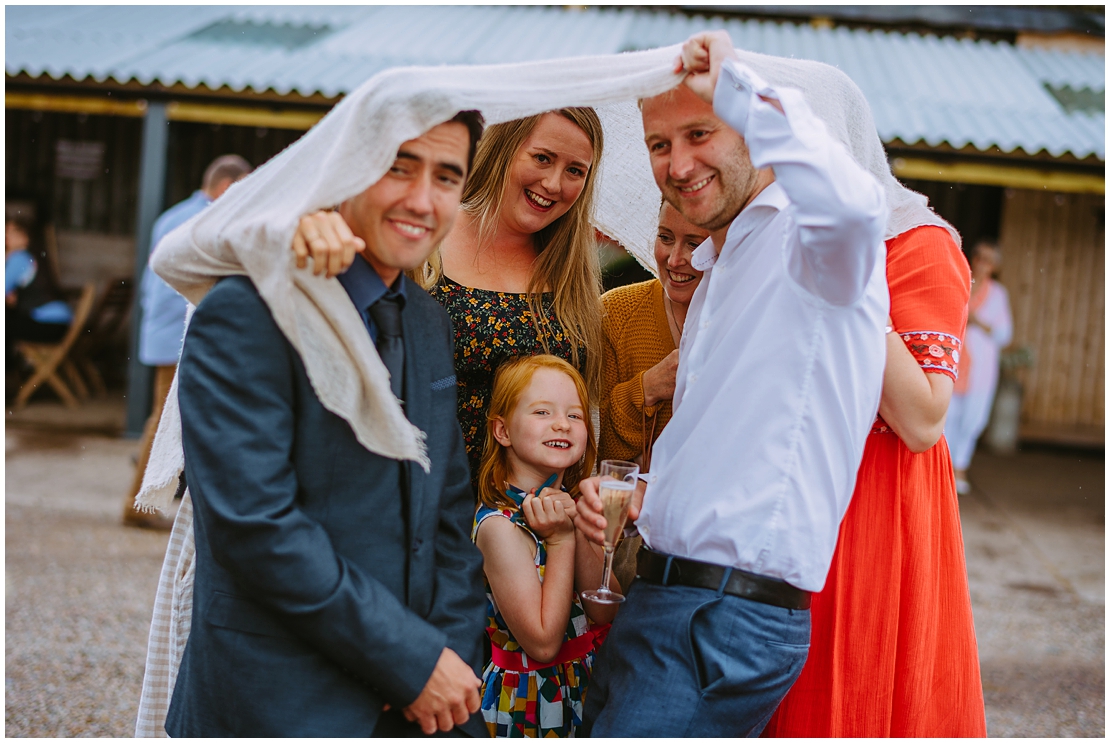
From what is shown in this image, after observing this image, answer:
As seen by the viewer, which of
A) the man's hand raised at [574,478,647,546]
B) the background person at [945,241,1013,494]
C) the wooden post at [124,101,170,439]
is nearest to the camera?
the man's hand raised at [574,478,647,546]

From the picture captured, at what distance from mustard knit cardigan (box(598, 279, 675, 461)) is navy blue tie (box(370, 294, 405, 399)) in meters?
0.87

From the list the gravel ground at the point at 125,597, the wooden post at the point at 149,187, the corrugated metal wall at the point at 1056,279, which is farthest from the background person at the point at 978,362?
the wooden post at the point at 149,187

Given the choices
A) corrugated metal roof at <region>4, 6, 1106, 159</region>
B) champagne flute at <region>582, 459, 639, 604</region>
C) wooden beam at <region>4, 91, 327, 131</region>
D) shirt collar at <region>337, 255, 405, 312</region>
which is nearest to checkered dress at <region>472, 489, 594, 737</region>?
champagne flute at <region>582, 459, 639, 604</region>

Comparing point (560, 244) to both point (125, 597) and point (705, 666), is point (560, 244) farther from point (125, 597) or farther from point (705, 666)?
point (125, 597)

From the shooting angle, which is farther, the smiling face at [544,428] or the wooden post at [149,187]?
the wooden post at [149,187]

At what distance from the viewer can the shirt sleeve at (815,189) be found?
65.4 inches

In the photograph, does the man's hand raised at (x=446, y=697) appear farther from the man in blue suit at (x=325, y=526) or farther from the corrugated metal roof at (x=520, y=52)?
the corrugated metal roof at (x=520, y=52)

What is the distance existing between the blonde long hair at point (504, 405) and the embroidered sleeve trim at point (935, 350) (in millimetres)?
895

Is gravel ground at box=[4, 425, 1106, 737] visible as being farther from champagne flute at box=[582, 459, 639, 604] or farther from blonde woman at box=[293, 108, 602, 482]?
champagne flute at box=[582, 459, 639, 604]

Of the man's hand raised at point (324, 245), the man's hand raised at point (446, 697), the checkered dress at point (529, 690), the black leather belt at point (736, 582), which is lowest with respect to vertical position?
the checkered dress at point (529, 690)

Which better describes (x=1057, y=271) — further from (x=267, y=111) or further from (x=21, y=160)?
(x=21, y=160)

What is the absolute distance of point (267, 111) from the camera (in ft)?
28.9

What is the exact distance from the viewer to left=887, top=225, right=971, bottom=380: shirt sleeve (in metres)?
2.03

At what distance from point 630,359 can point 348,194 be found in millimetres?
1249
